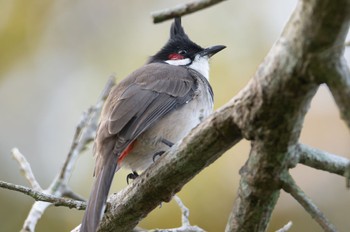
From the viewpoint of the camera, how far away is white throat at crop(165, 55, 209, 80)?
4621 mm

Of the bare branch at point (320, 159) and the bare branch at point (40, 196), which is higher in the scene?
the bare branch at point (40, 196)

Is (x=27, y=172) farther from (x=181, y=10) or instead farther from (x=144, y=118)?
(x=181, y=10)

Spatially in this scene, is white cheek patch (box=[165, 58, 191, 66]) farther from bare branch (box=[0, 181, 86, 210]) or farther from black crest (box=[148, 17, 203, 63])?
bare branch (box=[0, 181, 86, 210])

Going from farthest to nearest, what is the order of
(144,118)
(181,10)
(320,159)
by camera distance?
1. (144,118)
2. (320,159)
3. (181,10)

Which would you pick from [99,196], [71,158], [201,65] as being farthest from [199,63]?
[99,196]

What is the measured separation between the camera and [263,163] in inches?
80.5

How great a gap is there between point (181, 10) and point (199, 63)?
9.82ft

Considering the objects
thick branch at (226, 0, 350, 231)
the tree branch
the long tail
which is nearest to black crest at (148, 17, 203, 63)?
the tree branch

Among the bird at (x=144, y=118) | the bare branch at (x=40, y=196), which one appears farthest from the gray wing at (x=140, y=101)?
the bare branch at (x=40, y=196)

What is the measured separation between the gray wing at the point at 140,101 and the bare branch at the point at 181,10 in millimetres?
1662

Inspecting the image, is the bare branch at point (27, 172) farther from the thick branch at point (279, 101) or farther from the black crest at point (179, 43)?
the black crest at point (179, 43)

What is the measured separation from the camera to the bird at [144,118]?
325 centimetres

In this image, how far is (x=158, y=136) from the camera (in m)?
3.61

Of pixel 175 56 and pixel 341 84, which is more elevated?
pixel 175 56
